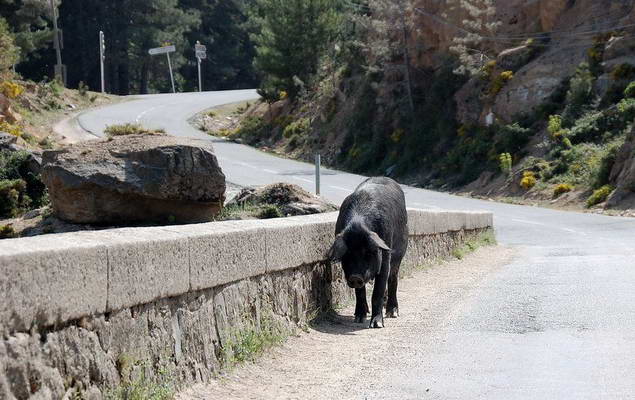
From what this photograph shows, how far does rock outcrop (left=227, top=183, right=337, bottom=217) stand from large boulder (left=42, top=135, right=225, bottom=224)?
90 centimetres

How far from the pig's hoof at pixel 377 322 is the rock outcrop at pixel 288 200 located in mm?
7053

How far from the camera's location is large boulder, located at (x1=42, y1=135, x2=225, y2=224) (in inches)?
666

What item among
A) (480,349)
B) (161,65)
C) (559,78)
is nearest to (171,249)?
(480,349)

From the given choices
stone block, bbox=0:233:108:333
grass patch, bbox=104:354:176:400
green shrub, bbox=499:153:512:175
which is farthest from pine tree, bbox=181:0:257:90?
stone block, bbox=0:233:108:333

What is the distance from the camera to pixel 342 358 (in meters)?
8.38

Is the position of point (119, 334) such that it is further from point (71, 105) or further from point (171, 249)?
point (71, 105)

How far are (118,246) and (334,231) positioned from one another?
530 cm

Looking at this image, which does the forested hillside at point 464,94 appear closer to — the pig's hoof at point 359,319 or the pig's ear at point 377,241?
the pig's hoof at point 359,319

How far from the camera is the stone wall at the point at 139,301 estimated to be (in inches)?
197

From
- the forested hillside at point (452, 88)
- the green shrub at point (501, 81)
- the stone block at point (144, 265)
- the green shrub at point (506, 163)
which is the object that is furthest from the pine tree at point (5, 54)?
the stone block at point (144, 265)

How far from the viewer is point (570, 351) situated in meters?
8.27

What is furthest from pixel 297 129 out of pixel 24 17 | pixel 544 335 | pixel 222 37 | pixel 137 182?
pixel 544 335

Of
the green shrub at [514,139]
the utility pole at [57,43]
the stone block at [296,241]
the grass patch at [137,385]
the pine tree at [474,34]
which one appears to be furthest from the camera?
the utility pole at [57,43]

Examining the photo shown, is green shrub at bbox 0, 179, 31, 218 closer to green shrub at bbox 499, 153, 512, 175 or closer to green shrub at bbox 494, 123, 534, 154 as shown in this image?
green shrub at bbox 499, 153, 512, 175
